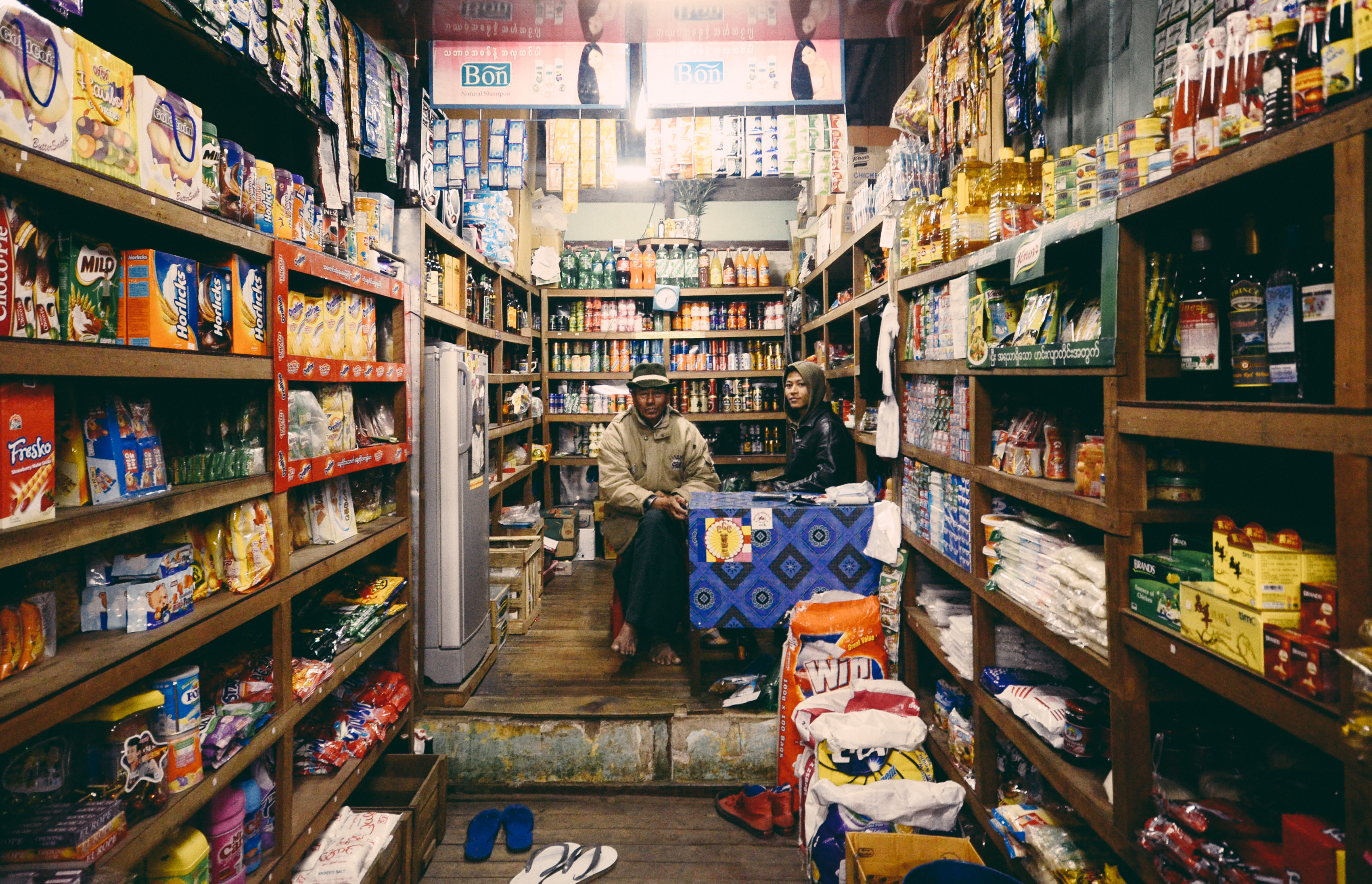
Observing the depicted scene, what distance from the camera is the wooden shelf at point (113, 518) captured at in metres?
1.23

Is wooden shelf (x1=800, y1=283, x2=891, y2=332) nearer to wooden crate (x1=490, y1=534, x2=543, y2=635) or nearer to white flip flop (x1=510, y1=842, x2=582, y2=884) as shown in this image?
wooden crate (x1=490, y1=534, x2=543, y2=635)

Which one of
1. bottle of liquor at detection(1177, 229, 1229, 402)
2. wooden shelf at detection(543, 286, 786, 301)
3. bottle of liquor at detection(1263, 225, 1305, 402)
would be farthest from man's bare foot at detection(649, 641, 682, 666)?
wooden shelf at detection(543, 286, 786, 301)

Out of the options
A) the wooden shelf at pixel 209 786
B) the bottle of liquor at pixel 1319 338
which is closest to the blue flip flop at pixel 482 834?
the wooden shelf at pixel 209 786

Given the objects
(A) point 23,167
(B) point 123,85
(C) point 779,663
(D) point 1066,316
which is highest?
(B) point 123,85

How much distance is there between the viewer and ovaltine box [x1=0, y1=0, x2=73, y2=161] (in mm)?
1195

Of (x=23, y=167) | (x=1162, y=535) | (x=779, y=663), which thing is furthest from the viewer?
(x=779, y=663)

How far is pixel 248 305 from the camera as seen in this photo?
198cm

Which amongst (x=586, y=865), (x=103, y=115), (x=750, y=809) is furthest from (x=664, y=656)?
(x=103, y=115)

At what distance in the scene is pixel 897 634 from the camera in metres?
3.35

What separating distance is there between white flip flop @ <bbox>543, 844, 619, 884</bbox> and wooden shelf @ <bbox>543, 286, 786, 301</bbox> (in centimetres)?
491

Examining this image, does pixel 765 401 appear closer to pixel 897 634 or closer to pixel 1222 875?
pixel 897 634

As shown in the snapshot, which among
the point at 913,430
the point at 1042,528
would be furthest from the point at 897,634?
the point at 1042,528

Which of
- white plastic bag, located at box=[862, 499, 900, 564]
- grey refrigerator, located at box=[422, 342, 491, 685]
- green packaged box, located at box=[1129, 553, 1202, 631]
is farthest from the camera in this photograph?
grey refrigerator, located at box=[422, 342, 491, 685]

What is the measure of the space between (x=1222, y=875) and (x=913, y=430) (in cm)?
218
